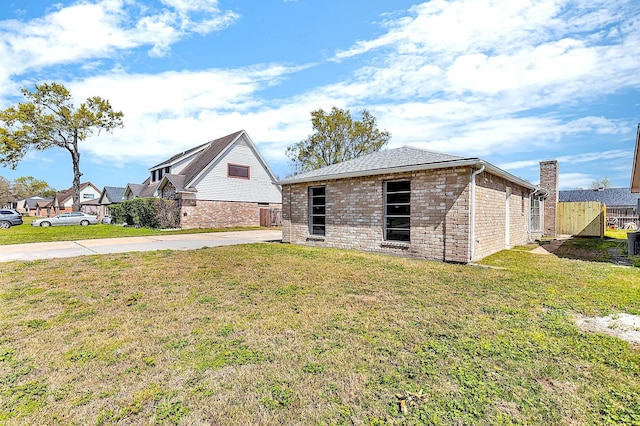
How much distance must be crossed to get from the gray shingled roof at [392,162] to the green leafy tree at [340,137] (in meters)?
21.9

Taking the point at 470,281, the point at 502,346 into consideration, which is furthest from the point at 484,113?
the point at 502,346

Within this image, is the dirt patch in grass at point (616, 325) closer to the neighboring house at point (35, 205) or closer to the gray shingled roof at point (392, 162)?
the gray shingled roof at point (392, 162)

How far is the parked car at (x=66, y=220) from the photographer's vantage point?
25547mm

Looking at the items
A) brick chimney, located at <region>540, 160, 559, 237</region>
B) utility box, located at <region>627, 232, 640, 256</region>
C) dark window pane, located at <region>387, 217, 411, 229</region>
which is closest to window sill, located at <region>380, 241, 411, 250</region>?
dark window pane, located at <region>387, 217, 411, 229</region>

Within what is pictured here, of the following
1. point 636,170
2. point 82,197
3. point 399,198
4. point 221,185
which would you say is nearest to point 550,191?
point 636,170

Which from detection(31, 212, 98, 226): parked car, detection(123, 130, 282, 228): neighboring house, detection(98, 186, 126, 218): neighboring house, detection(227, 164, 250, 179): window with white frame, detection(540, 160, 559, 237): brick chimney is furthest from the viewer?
detection(98, 186, 126, 218): neighboring house

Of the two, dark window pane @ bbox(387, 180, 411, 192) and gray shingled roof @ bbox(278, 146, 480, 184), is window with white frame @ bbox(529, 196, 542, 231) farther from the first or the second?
dark window pane @ bbox(387, 180, 411, 192)

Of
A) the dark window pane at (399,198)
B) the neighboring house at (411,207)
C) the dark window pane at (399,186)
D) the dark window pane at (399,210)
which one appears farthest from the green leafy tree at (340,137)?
the dark window pane at (399,210)

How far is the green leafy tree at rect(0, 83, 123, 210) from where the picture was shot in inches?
→ 1165

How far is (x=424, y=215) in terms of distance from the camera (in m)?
8.92

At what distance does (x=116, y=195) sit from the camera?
39.0 metres

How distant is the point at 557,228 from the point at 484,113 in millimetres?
8947

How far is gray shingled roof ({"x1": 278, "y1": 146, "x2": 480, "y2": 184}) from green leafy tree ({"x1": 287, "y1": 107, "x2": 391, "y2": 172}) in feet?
71.9

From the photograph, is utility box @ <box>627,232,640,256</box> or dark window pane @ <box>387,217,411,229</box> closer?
dark window pane @ <box>387,217,411,229</box>
